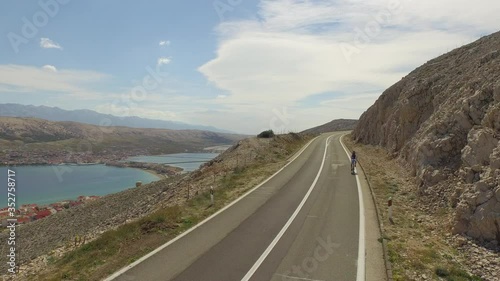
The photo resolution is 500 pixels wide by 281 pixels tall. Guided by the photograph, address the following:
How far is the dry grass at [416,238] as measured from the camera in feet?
31.1

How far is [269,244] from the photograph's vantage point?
1152 cm

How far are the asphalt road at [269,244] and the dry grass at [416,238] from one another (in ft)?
4.37

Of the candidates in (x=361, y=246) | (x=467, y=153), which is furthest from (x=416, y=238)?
(x=467, y=153)

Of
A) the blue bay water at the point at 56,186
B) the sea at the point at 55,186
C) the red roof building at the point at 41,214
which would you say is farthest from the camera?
the blue bay water at the point at 56,186

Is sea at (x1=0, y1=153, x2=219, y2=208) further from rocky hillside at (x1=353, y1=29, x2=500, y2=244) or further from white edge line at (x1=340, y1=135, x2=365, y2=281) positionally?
rocky hillside at (x1=353, y1=29, x2=500, y2=244)

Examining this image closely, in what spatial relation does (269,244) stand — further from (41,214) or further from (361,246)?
(41,214)

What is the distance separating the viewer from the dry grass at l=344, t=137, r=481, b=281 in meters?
9.47

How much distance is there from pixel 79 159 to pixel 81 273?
651ft

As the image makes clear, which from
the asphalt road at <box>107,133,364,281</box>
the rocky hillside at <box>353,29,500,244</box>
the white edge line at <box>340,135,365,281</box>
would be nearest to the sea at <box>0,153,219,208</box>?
the asphalt road at <box>107,133,364,281</box>

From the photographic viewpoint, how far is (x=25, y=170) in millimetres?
146500

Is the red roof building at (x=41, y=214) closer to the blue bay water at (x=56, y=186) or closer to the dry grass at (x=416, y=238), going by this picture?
the blue bay water at (x=56, y=186)

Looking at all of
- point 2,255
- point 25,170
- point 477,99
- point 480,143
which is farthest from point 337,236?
point 25,170

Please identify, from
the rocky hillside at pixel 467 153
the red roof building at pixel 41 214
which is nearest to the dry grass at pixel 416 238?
the rocky hillside at pixel 467 153

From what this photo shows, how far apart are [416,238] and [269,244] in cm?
560
